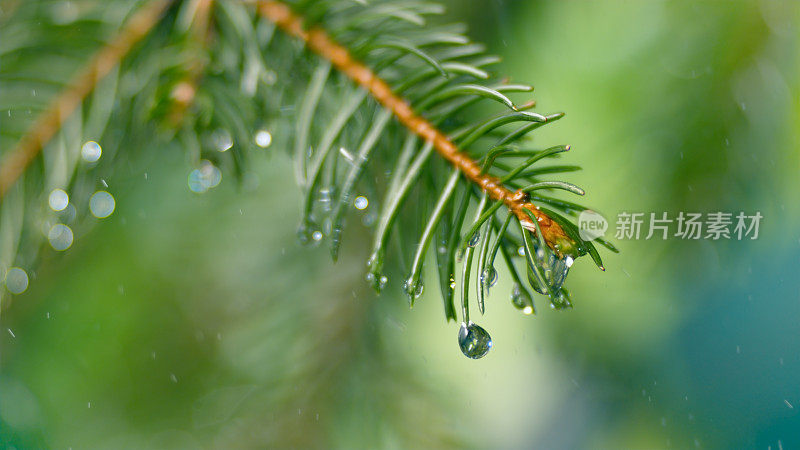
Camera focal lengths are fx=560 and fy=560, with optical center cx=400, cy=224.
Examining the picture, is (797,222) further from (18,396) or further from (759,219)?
(18,396)

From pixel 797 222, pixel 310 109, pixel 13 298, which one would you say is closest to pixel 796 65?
pixel 797 222

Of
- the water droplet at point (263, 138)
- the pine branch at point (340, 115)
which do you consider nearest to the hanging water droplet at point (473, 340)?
the pine branch at point (340, 115)

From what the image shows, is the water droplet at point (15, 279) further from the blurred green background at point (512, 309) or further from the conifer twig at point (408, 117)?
the conifer twig at point (408, 117)

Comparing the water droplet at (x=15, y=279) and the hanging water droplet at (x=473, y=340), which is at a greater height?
the hanging water droplet at (x=473, y=340)

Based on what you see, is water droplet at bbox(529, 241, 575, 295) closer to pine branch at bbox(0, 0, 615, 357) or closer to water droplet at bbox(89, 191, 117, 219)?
pine branch at bbox(0, 0, 615, 357)

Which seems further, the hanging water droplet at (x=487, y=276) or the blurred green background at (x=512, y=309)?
the blurred green background at (x=512, y=309)

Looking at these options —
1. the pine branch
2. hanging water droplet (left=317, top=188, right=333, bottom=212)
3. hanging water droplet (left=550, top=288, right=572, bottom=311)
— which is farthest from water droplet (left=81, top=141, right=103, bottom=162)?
hanging water droplet (left=550, top=288, right=572, bottom=311)

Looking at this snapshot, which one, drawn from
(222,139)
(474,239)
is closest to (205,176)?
(222,139)

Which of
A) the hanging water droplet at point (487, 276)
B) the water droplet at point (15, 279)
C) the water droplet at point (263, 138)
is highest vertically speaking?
the hanging water droplet at point (487, 276)
